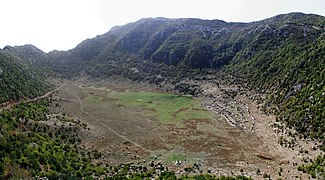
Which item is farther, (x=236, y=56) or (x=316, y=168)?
(x=236, y=56)

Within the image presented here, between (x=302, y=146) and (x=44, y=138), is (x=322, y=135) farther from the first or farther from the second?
(x=44, y=138)

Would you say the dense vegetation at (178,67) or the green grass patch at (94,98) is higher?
the dense vegetation at (178,67)

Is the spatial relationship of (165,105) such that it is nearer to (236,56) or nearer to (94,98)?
(94,98)

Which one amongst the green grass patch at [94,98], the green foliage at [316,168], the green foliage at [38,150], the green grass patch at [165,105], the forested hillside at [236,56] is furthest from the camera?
the green grass patch at [94,98]

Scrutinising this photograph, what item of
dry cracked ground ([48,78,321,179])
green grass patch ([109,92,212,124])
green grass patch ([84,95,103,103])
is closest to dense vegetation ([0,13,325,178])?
dry cracked ground ([48,78,321,179])

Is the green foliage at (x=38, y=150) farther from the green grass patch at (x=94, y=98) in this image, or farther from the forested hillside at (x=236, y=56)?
the green grass patch at (x=94, y=98)

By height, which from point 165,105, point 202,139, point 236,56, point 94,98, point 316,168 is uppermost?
point 236,56

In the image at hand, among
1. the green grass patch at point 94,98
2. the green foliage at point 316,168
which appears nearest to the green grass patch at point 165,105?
the green grass patch at point 94,98

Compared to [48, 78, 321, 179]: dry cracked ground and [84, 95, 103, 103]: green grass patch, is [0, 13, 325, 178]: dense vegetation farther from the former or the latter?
[84, 95, 103, 103]: green grass patch

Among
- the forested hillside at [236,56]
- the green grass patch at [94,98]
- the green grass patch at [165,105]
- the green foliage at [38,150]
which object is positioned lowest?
the green grass patch at [165,105]

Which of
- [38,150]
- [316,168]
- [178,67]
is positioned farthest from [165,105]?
[178,67]
